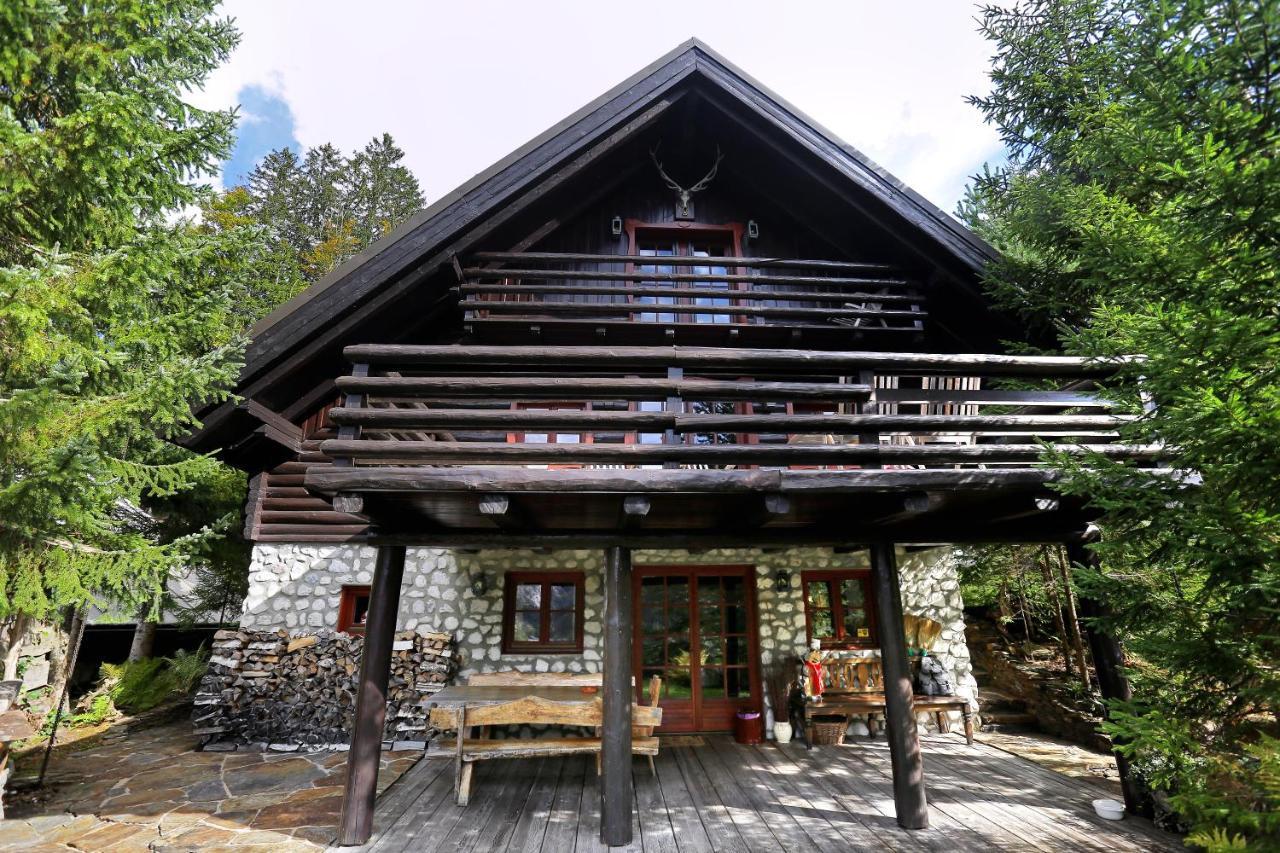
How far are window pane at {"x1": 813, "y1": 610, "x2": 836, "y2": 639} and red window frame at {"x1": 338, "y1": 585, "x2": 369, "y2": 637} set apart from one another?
22.1 ft

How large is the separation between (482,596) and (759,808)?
4.64 m

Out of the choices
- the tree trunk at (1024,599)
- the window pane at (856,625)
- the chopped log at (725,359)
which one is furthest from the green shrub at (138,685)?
the tree trunk at (1024,599)

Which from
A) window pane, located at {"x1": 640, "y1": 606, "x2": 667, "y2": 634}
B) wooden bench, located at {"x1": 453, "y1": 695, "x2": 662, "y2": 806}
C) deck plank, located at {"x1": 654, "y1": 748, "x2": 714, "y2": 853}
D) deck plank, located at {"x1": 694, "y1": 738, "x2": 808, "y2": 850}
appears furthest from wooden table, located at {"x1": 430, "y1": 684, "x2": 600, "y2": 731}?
window pane, located at {"x1": 640, "y1": 606, "x2": 667, "y2": 634}

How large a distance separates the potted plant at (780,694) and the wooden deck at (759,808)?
56cm

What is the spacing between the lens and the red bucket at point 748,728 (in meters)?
7.75

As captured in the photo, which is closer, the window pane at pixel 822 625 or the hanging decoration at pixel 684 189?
the hanging decoration at pixel 684 189

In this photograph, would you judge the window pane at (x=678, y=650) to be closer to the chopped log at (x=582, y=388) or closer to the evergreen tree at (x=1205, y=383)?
the chopped log at (x=582, y=388)

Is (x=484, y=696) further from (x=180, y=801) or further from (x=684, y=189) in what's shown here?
(x=684, y=189)

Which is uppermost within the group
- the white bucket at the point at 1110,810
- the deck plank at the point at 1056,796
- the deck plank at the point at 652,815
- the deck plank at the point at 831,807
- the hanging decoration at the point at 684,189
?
the hanging decoration at the point at 684,189

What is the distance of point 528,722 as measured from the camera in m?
5.53

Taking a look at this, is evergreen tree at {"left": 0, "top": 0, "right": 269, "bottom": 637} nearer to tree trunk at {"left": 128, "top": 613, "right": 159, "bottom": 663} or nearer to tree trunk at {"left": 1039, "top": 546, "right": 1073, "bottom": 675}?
tree trunk at {"left": 128, "top": 613, "right": 159, "bottom": 663}

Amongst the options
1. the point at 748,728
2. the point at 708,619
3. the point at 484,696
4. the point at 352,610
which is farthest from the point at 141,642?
the point at 748,728

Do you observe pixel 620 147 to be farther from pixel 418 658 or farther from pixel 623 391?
pixel 418 658

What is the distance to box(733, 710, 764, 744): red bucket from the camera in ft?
25.4
